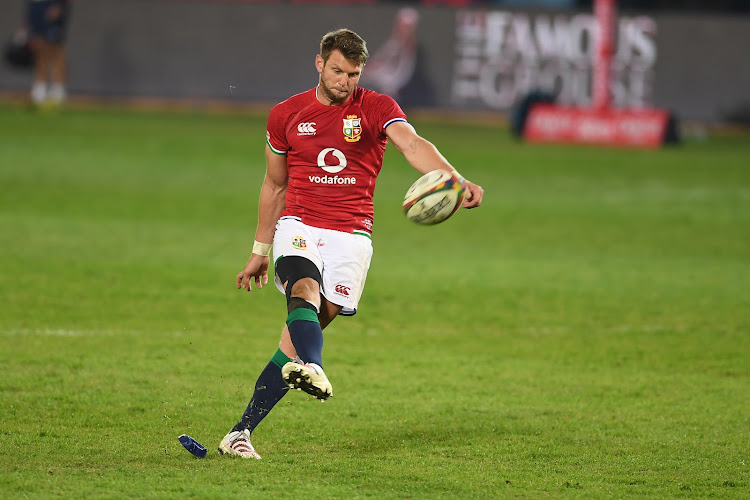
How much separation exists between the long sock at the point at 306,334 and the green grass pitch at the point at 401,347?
1.94ft

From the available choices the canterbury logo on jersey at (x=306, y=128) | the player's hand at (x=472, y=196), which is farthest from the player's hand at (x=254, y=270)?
the player's hand at (x=472, y=196)

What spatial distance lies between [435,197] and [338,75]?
87 centimetres

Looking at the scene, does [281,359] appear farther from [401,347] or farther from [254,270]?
[401,347]

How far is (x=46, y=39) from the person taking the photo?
88.2ft

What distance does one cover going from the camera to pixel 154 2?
95.8 feet

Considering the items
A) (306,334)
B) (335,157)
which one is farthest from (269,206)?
(306,334)

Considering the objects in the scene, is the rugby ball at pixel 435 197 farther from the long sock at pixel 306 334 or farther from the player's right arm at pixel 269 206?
the player's right arm at pixel 269 206

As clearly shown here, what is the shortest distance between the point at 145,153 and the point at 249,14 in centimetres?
955

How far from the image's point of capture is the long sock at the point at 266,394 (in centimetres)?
584

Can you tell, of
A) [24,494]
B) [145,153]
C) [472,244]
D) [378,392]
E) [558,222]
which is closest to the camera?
[24,494]

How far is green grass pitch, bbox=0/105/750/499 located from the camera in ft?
18.7

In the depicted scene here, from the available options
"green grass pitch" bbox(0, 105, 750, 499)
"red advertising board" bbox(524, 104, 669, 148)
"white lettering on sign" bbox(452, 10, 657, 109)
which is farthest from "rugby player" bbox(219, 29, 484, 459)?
"white lettering on sign" bbox(452, 10, 657, 109)

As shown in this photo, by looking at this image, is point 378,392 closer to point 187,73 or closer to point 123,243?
point 123,243

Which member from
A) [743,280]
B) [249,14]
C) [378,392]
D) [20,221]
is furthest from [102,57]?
[378,392]
